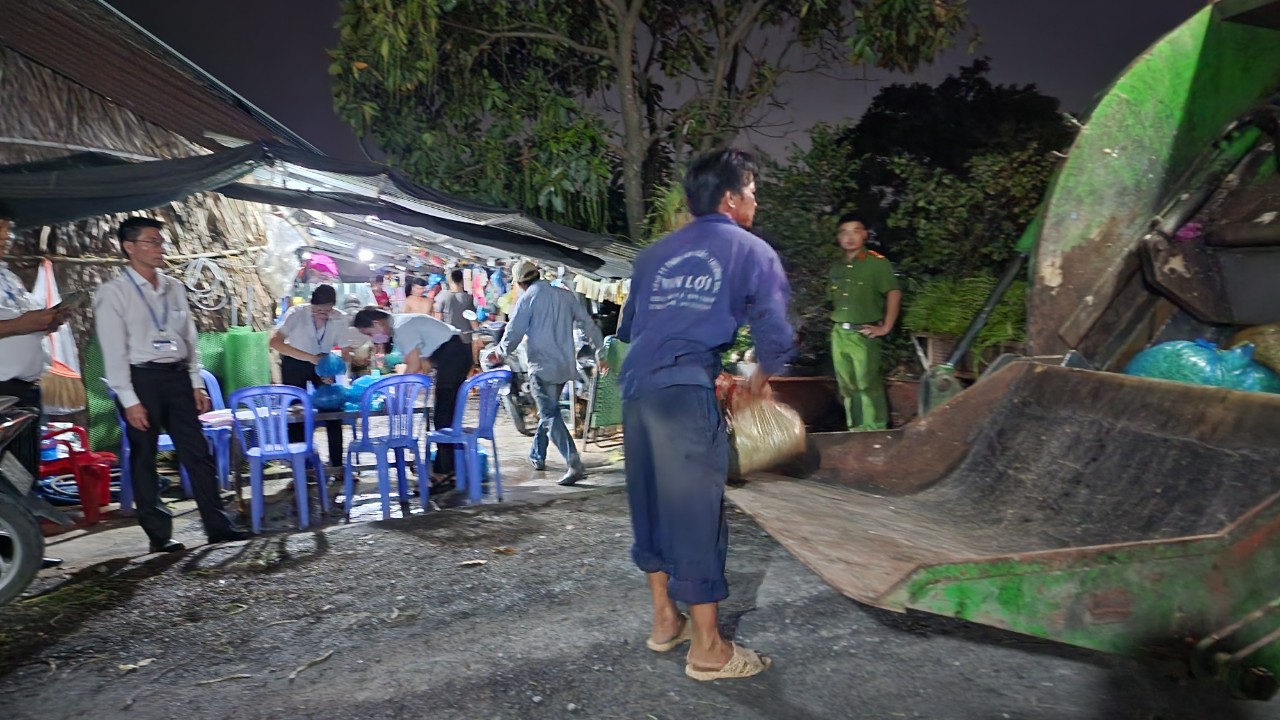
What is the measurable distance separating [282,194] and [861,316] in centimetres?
433

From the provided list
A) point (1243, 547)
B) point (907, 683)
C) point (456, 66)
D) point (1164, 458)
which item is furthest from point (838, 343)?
point (456, 66)

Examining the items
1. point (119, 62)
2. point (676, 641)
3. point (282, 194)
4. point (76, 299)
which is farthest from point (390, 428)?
point (119, 62)

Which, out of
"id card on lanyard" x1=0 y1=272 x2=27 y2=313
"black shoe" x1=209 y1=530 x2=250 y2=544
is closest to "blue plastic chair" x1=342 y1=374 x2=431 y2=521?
"black shoe" x1=209 y1=530 x2=250 y2=544

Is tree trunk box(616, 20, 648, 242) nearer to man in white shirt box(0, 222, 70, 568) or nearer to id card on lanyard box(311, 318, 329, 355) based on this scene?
id card on lanyard box(311, 318, 329, 355)

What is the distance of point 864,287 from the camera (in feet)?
20.2

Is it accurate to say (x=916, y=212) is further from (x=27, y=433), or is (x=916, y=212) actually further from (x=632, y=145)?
(x=27, y=433)

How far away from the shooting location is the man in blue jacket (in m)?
2.86

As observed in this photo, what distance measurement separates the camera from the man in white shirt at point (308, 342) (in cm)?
Result: 702

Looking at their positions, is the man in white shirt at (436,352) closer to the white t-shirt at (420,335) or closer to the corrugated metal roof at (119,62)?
Answer: the white t-shirt at (420,335)

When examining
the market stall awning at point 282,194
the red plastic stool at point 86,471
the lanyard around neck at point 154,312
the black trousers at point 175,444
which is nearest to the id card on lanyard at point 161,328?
the lanyard around neck at point 154,312

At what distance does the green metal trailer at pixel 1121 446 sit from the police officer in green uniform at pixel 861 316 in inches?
74.5

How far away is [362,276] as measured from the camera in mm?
25422

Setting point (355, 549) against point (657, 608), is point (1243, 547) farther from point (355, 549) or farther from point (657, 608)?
point (355, 549)

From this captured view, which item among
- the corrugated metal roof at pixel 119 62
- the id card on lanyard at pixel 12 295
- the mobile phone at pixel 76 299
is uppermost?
the corrugated metal roof at pixel 119 62
